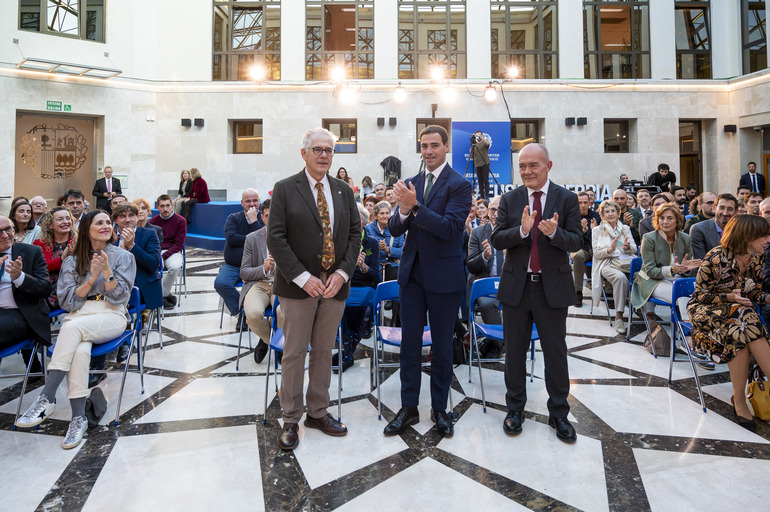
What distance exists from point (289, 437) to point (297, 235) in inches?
47.3

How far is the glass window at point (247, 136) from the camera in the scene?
14.6m

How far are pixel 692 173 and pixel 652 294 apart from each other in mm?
13556

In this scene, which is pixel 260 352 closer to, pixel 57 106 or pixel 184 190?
pixel 184 190

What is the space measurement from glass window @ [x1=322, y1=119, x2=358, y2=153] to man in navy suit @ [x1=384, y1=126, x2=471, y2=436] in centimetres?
1199

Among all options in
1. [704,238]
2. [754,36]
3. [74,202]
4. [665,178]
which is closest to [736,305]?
[704,238]

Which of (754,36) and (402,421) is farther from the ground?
(754,36)

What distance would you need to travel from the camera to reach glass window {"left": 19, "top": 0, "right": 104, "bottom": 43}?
1252 cm

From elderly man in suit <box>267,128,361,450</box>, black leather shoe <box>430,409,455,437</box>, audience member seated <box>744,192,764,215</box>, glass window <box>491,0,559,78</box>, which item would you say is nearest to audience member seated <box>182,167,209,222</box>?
glass window <box>491,0,559,78</box>

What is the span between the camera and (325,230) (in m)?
2.68

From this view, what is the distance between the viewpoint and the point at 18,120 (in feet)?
42.3

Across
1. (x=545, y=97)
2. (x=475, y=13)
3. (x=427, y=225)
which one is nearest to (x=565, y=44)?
(x=545, y=97)

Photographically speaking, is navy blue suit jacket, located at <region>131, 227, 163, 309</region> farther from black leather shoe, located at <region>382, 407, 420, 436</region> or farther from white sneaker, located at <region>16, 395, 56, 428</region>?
black leather shoe, located at <region>382, 407, 420, 436</region>

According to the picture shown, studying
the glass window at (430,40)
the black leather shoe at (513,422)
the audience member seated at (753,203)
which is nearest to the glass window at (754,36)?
the glass window at (430,40)

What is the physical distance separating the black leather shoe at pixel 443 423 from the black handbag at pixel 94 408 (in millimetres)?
2191
